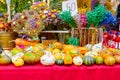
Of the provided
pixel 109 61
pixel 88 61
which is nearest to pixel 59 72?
pixel 88 61

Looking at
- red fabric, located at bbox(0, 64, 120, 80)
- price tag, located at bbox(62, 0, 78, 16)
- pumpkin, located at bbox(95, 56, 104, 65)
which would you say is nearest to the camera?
red fabric, located at bbox(0, 64, 120, 80)

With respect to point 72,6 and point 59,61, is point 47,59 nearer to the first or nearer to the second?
point 59,61

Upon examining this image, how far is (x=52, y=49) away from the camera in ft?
7.27

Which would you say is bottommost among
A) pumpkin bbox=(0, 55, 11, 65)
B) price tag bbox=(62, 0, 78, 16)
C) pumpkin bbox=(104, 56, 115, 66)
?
pumpkin bbox=(104, 56, 115, 66)

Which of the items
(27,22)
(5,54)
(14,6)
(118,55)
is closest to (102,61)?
(118,55)

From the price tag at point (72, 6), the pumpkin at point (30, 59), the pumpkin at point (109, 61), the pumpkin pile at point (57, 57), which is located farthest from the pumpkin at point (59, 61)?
the price tag at point (72, 6)

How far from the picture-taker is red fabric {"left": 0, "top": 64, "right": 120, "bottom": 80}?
6.21 feet

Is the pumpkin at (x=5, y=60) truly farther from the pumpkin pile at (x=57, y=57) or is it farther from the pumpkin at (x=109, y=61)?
the pumpkin at (x=109, y=61)

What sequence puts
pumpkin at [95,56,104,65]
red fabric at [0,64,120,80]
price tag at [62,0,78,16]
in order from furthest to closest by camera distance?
price tag at [62,0,78,16] < pumpkin at [95,56,104,65] < red fabric at [0,64,120,80]

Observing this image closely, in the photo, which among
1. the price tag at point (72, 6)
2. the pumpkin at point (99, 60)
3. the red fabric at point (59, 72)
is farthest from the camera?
the price tag at point (72, 6)

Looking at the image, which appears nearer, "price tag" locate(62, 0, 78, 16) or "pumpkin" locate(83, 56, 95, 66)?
"pumpkin" locate(83, 56, 95, 66)

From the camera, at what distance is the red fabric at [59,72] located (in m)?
1.89

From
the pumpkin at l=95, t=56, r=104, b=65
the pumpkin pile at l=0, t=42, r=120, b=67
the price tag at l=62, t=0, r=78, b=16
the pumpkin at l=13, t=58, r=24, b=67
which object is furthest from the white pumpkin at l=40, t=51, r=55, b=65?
the price tag at l=62, t=0, r=78, b=16

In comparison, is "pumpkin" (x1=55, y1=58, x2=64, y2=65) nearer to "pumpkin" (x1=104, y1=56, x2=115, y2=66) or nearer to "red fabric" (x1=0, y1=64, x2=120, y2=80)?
"red fabric" (x1=0, y1=64, x2=120, y2=80)
